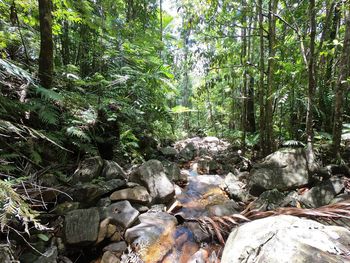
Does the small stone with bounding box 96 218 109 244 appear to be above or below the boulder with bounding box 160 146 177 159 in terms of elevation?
below

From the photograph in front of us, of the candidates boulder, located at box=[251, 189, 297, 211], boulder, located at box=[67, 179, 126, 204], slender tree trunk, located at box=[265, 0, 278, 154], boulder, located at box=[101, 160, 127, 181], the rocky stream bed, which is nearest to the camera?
the rocky stream bed

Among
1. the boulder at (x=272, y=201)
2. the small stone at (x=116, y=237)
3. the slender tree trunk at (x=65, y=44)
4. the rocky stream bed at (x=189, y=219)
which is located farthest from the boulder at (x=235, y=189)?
the slender tree trunk at (x=65, y=44)

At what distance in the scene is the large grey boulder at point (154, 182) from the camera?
3.86 metres

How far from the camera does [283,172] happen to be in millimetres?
4238

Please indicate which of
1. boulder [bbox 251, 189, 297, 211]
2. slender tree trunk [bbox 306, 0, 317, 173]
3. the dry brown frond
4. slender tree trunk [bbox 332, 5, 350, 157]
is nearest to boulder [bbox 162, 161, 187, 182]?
the dry brown frond

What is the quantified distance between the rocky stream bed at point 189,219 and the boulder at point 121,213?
0.04 feet

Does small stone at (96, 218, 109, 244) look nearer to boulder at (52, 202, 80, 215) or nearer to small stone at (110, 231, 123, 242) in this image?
small stone at (110, 231, 123, 242)

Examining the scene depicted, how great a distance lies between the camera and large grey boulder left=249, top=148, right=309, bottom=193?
409cm

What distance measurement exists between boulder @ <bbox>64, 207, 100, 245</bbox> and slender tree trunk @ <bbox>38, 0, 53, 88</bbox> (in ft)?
6.42

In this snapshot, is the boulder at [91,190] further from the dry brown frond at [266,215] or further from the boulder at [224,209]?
the boulder at [224,209]

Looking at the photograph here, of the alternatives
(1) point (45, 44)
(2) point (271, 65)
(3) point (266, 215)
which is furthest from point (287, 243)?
(2) point (271, 65)

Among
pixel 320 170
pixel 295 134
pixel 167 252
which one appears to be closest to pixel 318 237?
pixel 167 252

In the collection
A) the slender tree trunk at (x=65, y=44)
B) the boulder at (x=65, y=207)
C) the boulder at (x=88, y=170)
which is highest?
the slender tree trunk at (x=65, y=44)

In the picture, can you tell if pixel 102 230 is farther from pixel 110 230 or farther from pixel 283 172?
pixel 283 172
